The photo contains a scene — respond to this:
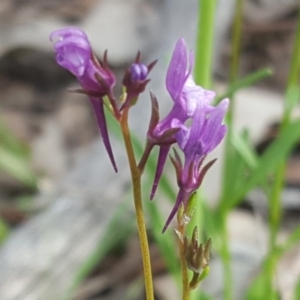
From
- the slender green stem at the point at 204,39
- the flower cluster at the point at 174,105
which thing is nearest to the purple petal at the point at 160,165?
the flower cluster at the point at 174,105

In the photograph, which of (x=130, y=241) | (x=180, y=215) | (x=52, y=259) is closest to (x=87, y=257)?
(x=52, y=259)

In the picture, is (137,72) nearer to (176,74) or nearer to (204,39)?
(176,74)

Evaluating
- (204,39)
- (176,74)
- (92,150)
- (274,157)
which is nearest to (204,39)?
(204,39)

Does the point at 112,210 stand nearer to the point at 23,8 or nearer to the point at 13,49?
the point at 13,49

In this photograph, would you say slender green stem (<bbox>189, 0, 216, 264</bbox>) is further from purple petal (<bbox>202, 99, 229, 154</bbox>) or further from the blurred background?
purple petal (<bbox>202, 99, 229, 154</bbox>)

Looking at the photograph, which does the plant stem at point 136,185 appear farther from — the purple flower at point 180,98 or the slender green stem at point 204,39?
the slender green stem at point 204,39

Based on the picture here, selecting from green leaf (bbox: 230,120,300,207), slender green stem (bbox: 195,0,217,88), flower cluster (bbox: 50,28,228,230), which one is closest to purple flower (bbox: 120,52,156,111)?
flower cluster (bbox: 50,28,228,230)

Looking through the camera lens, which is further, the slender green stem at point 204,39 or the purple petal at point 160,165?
the slender green stem at point 204,39
